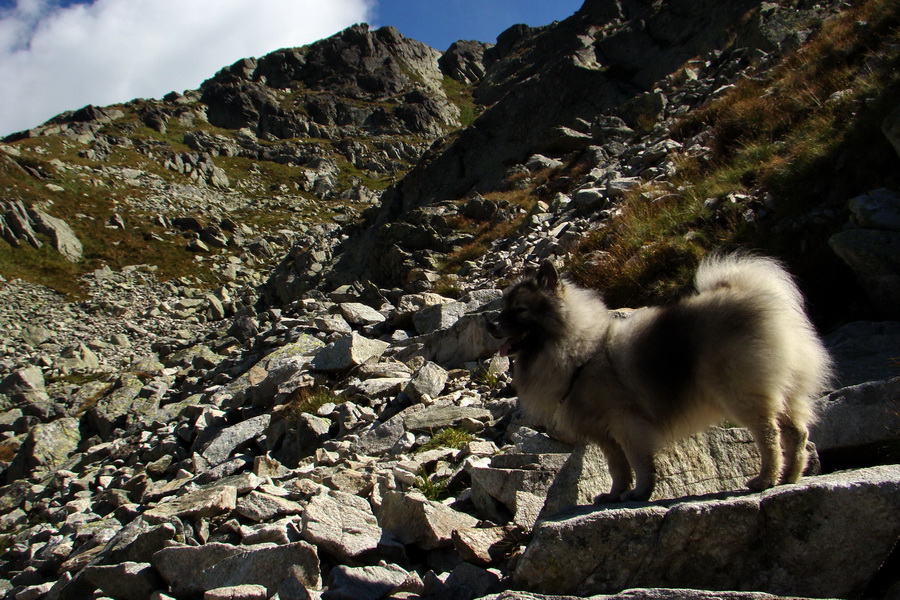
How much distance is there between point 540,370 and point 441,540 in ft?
5.30

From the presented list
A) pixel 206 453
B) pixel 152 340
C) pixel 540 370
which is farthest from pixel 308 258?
pixel 540 370

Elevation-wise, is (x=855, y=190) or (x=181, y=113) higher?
(x=181, y=113)

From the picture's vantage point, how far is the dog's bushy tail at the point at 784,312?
3588 millimetres

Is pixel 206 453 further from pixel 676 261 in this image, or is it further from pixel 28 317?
pixel 28 317

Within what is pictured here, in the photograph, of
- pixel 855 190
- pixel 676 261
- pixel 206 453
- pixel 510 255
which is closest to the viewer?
pixel 855 190

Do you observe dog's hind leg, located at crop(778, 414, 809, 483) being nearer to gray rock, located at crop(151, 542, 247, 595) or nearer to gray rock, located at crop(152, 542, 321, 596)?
gray rock, located at crop(152, 542, 321, 596)

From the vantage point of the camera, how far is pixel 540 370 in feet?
15.2

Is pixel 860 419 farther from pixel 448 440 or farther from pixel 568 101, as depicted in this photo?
pixel 568 101

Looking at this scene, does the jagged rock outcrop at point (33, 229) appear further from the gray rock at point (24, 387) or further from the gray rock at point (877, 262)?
the gray rock at point (877, 262)

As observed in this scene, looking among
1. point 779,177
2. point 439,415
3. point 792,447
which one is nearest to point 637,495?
point 792,447

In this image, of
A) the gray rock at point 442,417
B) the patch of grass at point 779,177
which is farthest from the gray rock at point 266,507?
the patch of grass at point 779,177

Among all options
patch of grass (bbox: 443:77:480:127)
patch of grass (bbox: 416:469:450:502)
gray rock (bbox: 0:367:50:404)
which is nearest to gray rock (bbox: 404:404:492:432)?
patch of grass (bbox: 416:469:450:502)

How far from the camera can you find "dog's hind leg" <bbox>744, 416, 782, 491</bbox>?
3604mm

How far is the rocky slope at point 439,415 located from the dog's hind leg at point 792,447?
1.47 ft
